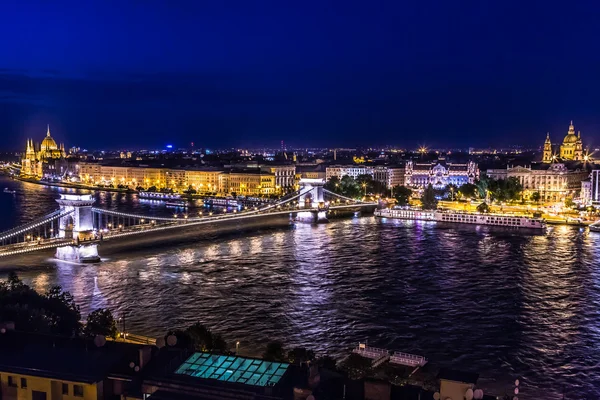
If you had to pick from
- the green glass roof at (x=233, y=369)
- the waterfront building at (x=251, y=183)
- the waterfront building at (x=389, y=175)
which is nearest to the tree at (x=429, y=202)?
the waterfront building at (x=251, y=183)

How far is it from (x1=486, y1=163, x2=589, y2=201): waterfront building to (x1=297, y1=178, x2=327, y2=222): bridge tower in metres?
12.7

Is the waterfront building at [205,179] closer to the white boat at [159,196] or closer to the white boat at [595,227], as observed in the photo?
the white boat at [159,196]

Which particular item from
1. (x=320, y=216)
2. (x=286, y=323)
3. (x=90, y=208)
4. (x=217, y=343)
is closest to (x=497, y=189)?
(x=320, y=216)

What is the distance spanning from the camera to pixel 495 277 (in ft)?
45.7

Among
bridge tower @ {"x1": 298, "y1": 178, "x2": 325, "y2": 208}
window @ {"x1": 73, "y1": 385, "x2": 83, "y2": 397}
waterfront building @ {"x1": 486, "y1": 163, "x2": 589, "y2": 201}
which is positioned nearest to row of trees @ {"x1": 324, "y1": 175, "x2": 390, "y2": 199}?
bridge tower @ {"x1": 298, "y1": 178, "x2": 325, "y2": 208}

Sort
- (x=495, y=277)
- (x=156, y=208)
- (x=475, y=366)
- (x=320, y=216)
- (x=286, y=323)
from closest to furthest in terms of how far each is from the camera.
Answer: (x=475, y=366), (x=286, y=323), (x=495, y=277), (x=320, y=216), (x=156, y=208)

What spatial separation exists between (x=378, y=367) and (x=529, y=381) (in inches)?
71.7

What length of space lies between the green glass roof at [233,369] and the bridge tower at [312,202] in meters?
20.8

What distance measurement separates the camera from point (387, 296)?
1234cm

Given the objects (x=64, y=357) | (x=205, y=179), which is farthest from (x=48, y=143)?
(x=64, y=357)

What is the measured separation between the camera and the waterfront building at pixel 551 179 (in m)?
37.0

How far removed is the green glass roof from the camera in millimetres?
4348

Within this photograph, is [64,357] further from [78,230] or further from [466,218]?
[466,218]

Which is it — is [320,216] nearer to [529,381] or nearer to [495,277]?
[495,277]
